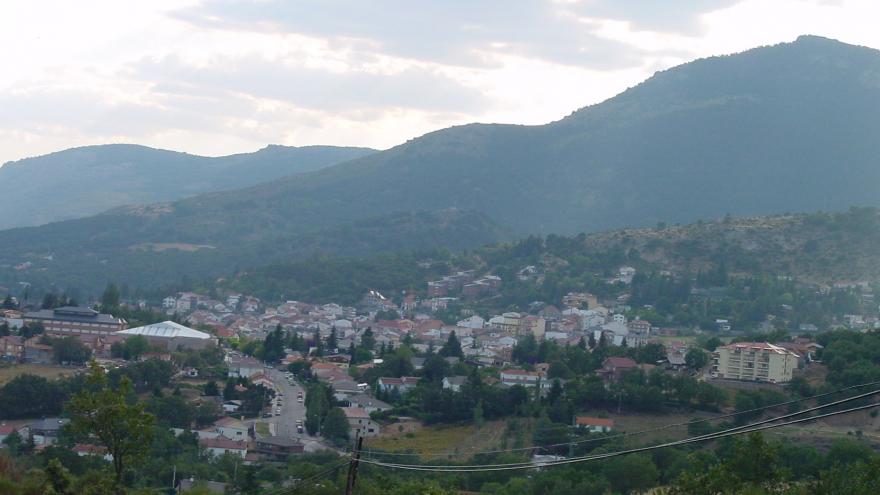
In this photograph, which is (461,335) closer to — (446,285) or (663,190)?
(446,285)

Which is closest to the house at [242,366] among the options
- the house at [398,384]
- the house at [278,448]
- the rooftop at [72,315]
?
the house at [398,384]

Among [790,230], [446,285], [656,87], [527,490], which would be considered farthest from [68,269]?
[656,87]

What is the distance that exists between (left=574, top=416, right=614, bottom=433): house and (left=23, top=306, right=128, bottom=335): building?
2213 centimetres

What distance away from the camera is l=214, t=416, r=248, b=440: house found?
3384cm

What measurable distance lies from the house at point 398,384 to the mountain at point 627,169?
6801 centimetres

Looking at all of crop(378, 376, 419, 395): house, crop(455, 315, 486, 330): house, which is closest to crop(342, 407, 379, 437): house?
crop(378, 376, 419, 395): house

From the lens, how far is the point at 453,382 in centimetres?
4288

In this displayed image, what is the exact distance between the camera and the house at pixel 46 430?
1204 inches

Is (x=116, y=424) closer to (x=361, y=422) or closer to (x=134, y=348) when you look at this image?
(x=361, y=422)

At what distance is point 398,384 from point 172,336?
1121 cm

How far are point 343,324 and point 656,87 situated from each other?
106m

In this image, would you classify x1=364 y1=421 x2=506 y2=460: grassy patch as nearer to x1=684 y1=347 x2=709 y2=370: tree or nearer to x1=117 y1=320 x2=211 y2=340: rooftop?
x1=684 y1=347 x2=709 y2=370: tree

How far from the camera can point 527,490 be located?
25.8 metres

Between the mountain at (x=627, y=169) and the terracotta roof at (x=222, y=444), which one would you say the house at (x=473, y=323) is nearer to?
the terracotta roof at (x=222, y=444)
